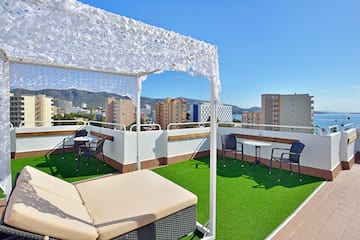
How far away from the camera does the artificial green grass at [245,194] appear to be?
244 cm

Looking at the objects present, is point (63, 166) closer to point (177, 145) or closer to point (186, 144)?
point (177, 145)

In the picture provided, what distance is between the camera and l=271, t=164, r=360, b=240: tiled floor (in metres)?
2.27

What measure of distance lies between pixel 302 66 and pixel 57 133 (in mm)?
9068

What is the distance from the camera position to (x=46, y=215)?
1472 millimetres

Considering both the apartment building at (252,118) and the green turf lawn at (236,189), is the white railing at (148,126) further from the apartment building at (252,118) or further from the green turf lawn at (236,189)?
the apartment building at (252,118)

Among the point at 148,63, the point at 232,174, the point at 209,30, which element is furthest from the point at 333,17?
the point at 148,63

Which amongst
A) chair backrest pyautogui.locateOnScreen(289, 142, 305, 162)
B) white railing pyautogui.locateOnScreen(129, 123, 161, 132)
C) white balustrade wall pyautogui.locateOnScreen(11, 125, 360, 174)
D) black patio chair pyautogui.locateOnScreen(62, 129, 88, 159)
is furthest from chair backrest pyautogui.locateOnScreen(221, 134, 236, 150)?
black patio chair pyautogui.locateOnScreen(62, 129, 88, 159)

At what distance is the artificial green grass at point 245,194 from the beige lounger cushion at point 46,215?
1270mm

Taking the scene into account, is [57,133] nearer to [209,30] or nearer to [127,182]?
[127,182]

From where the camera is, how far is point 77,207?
1.90 metres

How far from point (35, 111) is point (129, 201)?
6261 millimetres

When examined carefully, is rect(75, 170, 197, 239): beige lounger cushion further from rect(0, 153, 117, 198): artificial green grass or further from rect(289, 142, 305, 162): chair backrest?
rect(289, 142, 305, 162): chair backrest

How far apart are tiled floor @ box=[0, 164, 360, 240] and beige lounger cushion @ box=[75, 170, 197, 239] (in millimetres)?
1229

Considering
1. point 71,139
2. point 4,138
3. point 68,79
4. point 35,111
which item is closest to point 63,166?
point 71,139
